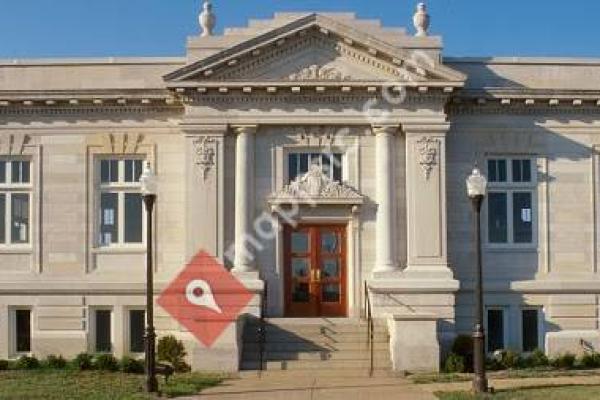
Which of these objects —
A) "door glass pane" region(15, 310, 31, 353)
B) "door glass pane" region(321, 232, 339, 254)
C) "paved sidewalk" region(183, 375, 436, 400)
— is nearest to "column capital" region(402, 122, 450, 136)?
"door glass pane" region(321, 232, 339, 254)

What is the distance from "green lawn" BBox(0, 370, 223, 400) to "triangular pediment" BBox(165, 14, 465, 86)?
25.9ft

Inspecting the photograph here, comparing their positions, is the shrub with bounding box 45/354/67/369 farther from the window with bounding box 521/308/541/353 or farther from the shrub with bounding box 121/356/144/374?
the window with bounding box 521/308/541/353

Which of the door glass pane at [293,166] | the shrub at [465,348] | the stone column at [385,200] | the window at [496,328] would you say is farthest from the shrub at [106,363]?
the window at [496,328]

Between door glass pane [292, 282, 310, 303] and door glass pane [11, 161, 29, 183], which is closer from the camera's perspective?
door glass pane [292, 282, 310, 303]

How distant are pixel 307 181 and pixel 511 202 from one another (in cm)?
574

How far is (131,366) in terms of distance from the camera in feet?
72.8

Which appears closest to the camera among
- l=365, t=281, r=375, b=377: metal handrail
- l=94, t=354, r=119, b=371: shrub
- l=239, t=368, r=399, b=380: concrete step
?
l=239, t=368, r=399, b=380: concrete step

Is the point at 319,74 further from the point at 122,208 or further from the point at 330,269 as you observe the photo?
the point at 122,208

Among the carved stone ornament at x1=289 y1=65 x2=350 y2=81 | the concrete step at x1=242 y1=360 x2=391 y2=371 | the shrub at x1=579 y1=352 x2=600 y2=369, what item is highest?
the carved stone ornament at x1=289 y1=65 x2=350 y2=81

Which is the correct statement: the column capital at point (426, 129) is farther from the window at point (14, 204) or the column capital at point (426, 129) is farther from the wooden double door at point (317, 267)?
the window at point (14, 204)

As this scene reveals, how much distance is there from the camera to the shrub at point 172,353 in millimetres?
22609

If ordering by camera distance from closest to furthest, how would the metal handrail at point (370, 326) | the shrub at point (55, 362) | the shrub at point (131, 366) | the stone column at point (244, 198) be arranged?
the metal handrail at point (370, 326), the shrub at point (131, 366), the shrub at point (55, 362), the stone column at point (244, 198)

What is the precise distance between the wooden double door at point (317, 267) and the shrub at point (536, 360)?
4.87 meters

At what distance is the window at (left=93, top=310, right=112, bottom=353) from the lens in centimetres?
2531
